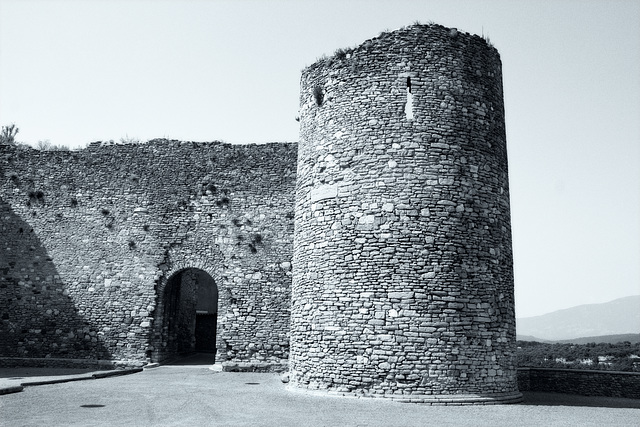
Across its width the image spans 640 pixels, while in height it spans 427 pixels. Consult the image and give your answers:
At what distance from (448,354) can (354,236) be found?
303cm

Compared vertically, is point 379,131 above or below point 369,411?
above

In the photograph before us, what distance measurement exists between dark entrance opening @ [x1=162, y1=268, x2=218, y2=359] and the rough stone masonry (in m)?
0.28

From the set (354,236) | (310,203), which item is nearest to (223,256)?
(310,203)

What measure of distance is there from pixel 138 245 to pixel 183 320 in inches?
172

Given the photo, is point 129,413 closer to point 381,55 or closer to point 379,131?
Result: point 379,131

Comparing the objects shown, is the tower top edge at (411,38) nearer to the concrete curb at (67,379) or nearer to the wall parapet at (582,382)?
the wall parapet at (582,382)

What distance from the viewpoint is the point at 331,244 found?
1198cm

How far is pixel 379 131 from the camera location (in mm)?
12023

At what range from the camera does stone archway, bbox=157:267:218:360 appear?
17.4 meters

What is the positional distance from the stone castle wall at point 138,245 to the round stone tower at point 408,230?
390cm

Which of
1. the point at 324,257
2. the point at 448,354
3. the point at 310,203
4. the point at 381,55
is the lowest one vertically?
the point at 448,354

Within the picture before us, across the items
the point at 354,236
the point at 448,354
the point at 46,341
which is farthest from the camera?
the point at 46,341

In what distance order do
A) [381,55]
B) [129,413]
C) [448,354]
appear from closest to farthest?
[129,413]
[448,354]
[381,55]

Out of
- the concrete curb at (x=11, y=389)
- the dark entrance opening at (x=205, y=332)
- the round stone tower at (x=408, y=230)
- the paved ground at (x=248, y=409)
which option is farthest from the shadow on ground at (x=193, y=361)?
the round stone tower at (x=408, y=230)
